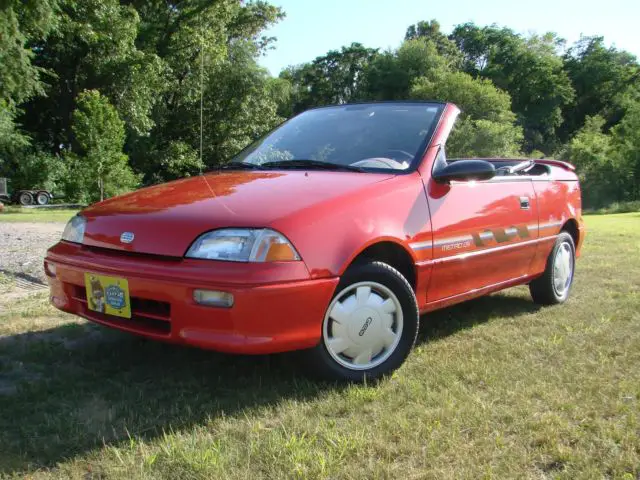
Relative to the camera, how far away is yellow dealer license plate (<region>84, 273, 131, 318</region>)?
2.59m

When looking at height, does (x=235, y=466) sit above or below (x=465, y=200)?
below

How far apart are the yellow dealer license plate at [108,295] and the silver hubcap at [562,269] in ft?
11.0

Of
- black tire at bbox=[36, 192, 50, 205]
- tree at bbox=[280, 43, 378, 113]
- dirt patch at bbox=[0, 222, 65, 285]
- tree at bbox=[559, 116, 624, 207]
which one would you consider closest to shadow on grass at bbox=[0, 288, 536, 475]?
dirt patch at bbox=[0, 222, 65, 285]

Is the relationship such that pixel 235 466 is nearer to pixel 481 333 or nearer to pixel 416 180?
pixel 416 180

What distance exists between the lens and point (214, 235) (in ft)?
8.07

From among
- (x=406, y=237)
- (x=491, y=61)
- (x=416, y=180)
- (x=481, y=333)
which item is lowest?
(x=481, y=333)

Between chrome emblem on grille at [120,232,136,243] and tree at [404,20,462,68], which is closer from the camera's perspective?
chrome emblem on grille at [120,232,136,243]

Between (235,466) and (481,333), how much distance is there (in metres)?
2.22

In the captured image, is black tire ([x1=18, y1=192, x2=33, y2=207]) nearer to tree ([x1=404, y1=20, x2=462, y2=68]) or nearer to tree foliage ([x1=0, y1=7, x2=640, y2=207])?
tree foliage ([x1=0, y1=7, x2=640, y2=207])

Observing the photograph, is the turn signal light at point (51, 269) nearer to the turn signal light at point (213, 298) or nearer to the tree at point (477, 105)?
the turn signal light at point (213, 298)

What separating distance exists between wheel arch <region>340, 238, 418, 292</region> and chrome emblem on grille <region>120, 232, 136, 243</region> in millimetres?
1042

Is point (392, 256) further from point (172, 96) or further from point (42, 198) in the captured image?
point (172, 96)

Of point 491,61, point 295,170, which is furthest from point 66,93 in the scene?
point 491,61

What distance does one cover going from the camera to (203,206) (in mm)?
2682
